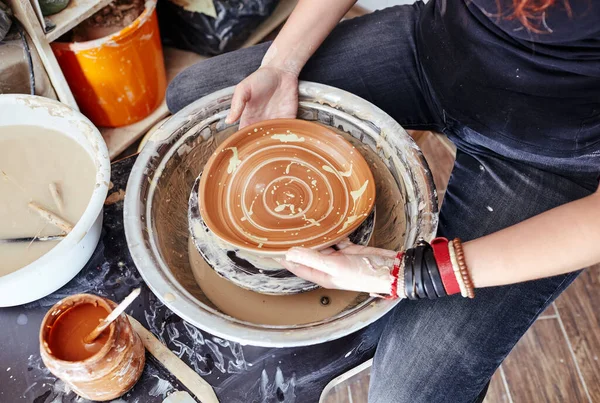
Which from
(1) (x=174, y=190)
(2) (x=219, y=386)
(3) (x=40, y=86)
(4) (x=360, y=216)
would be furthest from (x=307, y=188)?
(3) (x=40, y=86)

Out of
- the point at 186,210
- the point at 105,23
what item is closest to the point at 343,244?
the point at 186,210

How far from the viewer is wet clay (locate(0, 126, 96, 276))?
3.49 feet

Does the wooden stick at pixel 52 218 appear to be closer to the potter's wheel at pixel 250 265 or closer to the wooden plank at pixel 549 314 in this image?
the potter's wheel at pixel 250 265

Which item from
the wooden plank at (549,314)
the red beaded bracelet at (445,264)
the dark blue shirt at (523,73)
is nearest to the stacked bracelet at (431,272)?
the red beaded bracelet at (445,264)

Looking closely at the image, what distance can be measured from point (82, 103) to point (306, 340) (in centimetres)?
131

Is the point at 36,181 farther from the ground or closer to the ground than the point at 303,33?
closer to the ground

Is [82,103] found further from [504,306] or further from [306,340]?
[504,306]

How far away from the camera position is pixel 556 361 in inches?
66.4

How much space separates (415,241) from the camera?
3.29 ft

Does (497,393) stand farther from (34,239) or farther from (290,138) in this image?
(34,239)

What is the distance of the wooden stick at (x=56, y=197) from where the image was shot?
1096mm

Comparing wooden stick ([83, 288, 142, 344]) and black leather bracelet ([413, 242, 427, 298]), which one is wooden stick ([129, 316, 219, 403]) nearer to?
wooden stick ([83, 288, 142, 344])

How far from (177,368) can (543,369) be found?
1.22 m

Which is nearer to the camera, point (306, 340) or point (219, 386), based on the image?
point (306, 340)
